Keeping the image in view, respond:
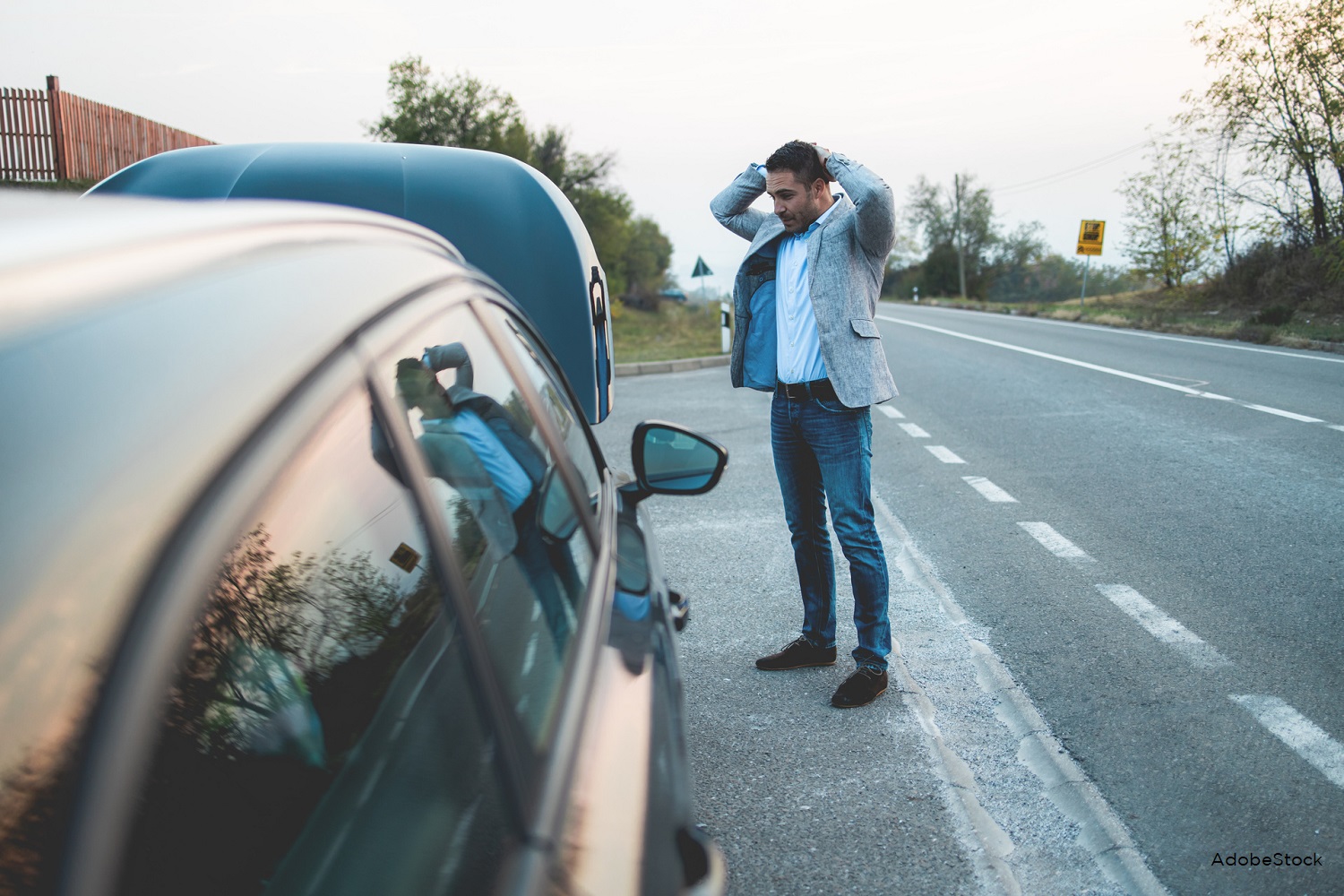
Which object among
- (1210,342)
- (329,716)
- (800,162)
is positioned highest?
(800,162)

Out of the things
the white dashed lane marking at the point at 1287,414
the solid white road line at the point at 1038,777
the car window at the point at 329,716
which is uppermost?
the car window at the point at 329,716

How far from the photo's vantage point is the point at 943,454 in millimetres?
8367

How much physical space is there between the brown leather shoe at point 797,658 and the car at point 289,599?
232 cm

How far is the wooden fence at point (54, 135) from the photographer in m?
15.1

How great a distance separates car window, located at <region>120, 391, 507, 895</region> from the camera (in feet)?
3.06

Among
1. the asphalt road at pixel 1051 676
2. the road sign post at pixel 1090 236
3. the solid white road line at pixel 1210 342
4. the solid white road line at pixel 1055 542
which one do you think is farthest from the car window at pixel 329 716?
the road sign post at pixel 1090 236

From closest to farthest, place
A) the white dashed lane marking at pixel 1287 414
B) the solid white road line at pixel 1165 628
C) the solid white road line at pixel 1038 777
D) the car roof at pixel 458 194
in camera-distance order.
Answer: the solid white road line at pixel 1038 777
the solid white road line at pixel 1165 628
the car roof at pixel 458 194
the white dashed lane marking at pixel 1287 414

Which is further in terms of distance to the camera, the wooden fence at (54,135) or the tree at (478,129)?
the tree at (478,129)

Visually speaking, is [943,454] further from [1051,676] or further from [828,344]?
[828,344]

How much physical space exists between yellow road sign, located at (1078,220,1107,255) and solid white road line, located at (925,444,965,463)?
34760mm

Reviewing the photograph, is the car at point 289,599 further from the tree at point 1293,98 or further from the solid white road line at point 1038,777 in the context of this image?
the tree at point 1293,98

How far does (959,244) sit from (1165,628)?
86228mm

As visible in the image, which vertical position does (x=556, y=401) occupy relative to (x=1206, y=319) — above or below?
above

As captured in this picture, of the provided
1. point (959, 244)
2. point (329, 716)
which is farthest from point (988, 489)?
point (959, 244)
